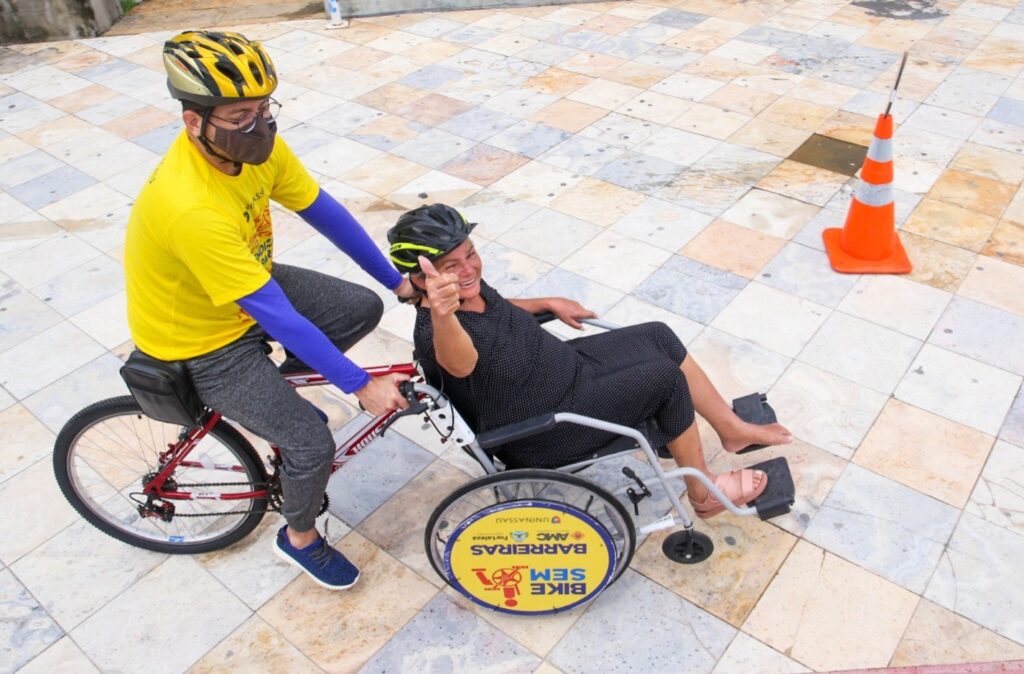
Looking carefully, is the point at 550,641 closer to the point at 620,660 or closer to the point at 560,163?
the point at 620,660

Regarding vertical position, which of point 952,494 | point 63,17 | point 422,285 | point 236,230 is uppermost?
Answer: point 236,230

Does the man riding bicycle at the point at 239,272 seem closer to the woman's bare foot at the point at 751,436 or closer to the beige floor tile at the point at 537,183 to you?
the woman's bare foot at the point at 751,436

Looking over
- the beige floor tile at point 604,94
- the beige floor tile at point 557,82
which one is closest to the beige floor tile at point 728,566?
the beige floor tile at point 604,94

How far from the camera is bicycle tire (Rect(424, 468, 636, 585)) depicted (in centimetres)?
268

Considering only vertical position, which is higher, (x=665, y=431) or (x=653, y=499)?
(x=665, y=431)

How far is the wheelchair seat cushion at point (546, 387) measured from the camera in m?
2.88

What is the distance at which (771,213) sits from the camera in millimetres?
5398

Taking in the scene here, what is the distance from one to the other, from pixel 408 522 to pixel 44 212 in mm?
3960

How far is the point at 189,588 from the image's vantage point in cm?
337

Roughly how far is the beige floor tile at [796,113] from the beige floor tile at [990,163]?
1.00 meters

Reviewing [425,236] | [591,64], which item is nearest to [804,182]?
[591,64]

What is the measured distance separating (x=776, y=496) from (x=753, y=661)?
613mm

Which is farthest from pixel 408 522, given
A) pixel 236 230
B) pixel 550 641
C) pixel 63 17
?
pixel 63 17

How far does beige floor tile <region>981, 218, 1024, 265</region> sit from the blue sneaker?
13.1 ft
